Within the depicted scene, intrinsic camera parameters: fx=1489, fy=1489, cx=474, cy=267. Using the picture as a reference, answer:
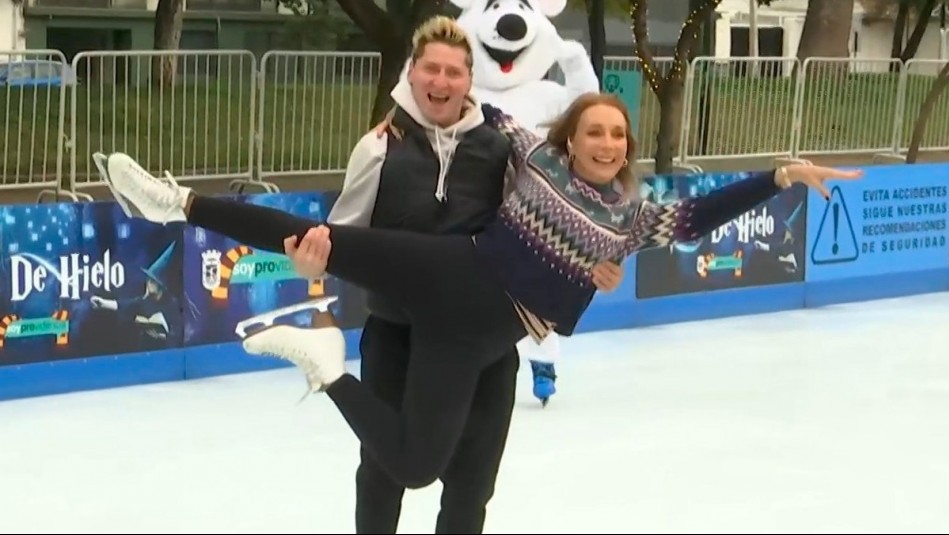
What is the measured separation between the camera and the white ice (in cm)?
434

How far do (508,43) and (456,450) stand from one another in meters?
3.14

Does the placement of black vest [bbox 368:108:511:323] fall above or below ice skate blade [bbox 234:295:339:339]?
above

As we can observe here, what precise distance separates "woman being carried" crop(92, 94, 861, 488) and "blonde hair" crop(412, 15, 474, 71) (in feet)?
0.89

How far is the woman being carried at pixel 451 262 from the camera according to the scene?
122 inches

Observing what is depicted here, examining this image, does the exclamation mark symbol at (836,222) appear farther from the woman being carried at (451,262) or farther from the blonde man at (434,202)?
the blonde man at (434,202)

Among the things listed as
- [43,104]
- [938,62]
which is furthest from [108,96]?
[938,62]

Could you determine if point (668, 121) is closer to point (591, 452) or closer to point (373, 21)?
point (373, 21)

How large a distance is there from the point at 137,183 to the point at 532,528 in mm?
1692

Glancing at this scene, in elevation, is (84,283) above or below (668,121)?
below

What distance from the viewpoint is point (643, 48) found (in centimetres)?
955

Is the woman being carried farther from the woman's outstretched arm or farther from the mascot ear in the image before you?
the mascot ear

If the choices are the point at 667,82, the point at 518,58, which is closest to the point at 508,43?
the point at 518,58

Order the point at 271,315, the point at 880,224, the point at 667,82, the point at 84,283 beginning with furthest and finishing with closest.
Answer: the point at 667,82 → the point at 880,224 → the point at 271,315 → the point at 84,283

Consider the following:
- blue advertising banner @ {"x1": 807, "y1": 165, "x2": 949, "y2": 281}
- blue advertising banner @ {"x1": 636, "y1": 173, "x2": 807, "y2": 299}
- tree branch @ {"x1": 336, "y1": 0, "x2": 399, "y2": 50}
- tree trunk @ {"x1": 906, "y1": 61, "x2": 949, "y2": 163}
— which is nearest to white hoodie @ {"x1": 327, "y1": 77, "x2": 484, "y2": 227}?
blue advertising banner @ {"x1": 636, "y1": 173, "x2": 807, "y2": 299}
